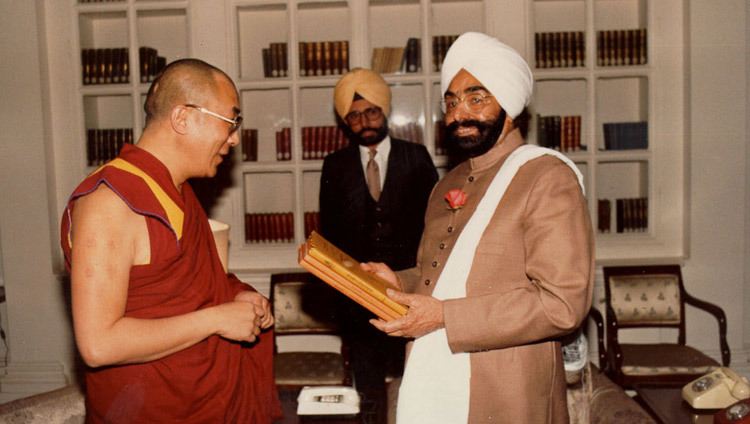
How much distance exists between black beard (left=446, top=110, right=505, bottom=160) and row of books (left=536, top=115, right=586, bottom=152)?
2634 millimetres

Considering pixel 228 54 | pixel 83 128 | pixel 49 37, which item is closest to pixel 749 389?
pixel 228 54

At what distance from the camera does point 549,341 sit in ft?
5.79

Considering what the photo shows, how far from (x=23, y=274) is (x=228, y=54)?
7.57 feet

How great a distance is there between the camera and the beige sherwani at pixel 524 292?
1562 mm

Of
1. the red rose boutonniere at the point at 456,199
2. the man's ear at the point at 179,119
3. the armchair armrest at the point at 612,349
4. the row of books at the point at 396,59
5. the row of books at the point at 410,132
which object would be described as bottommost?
the armchair armrest at the point at 612,349

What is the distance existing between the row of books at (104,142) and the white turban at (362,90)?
1943mm

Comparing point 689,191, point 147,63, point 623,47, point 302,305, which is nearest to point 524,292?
point 302,305

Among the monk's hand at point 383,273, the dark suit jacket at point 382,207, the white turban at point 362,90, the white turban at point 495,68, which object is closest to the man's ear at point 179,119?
the monk's hand at point 383,273

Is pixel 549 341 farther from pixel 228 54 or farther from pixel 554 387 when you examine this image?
pixel 228 54

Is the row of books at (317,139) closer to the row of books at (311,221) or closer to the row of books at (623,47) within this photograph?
the row of books at (311,221)

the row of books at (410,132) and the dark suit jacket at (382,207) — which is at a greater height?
the row of books at (410,132)

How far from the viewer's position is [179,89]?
166cm

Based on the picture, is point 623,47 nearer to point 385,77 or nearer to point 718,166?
point 718,166

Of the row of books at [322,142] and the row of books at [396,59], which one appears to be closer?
the row of books at [396,59]
